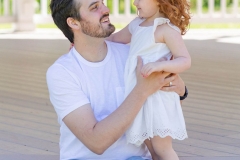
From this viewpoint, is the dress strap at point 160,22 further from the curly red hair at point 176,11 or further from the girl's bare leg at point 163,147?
the girl's bare leg at point 163,147

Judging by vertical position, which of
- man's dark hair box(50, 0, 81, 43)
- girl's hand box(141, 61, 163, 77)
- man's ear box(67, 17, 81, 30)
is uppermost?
man's dark hair box(50, 0, 81, 43)

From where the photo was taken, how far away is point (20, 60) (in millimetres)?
6531

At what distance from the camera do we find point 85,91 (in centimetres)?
241

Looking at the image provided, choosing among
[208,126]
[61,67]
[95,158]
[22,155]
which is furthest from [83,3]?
[208,126]

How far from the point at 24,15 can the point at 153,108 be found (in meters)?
7.42

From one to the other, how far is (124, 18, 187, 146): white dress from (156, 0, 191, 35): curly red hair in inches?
1.2

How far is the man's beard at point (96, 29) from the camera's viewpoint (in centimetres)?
238

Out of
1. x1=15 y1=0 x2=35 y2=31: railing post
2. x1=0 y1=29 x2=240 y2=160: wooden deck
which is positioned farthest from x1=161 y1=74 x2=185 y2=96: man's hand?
x1=15 y1=0 x2=35 y2=31: railing post

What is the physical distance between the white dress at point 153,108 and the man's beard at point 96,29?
0.18 meters

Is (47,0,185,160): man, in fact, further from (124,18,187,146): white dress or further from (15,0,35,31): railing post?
(15,0,35,31): railing post

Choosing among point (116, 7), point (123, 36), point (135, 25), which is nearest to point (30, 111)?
point (123, 36)

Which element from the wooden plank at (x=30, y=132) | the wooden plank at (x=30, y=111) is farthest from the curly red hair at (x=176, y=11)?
the wooden plank at (x=30, y=111)

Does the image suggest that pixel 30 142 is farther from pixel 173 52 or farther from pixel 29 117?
pixel 173 52

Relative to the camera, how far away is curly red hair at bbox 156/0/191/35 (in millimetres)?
2516
